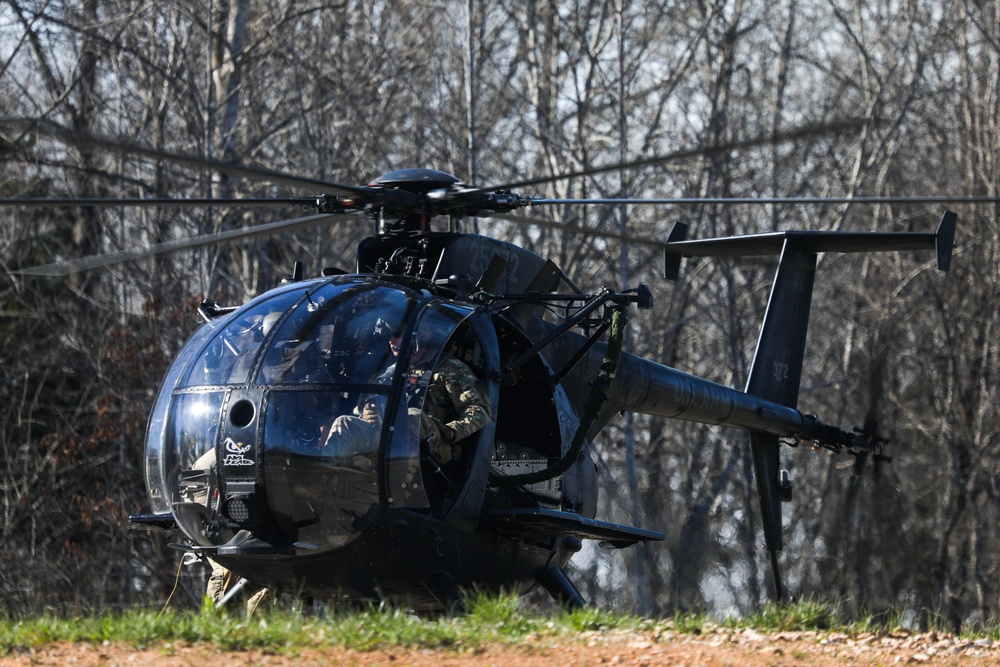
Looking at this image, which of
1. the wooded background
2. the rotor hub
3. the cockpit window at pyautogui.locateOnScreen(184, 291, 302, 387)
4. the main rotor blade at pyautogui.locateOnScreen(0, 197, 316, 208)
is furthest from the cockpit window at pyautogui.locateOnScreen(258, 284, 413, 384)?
the wooded background

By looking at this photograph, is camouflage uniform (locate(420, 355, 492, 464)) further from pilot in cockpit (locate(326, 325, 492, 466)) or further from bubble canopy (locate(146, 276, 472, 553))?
bubble canopy (locate(146, 276, 472, 553))

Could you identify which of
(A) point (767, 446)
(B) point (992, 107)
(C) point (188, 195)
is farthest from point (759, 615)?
(B) point (992, 107)

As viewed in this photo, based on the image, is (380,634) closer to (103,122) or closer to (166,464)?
(166,464)

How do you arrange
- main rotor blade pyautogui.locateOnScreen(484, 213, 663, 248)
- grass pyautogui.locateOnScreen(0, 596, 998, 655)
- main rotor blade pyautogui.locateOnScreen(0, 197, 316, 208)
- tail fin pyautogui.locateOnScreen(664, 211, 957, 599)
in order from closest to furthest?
grass pyautogui.locateOnScreen(0, 596, 998, 655)
main rotor blade pyautogui.locateOnScreen(0, 197, 316, 208)
main rotor blade pyautogui.locateOnScreen(484, 213, 663, 248)
tail fin pyautogui.locateOnScreen(664, 211, 957, 599)

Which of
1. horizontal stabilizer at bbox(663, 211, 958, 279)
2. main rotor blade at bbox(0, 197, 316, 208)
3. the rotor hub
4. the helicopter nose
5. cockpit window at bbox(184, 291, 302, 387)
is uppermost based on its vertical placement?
the rotor hub

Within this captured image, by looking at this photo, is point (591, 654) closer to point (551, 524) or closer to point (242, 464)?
point (551, 524)

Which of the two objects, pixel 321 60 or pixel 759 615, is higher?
pixel 321 60

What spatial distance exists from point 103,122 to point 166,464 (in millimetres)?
16404

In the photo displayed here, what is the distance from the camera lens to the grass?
6.25 m

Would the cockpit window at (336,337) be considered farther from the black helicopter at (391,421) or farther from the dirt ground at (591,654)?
the dirt ground at (591,654)

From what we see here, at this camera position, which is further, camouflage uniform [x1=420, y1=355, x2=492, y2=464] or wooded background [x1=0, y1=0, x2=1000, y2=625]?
wooded background [x1=0, y1=0, x2=1000, y2=625]

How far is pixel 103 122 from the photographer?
2225cm

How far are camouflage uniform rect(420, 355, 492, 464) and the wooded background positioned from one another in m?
12.1

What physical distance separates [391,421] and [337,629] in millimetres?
1204
